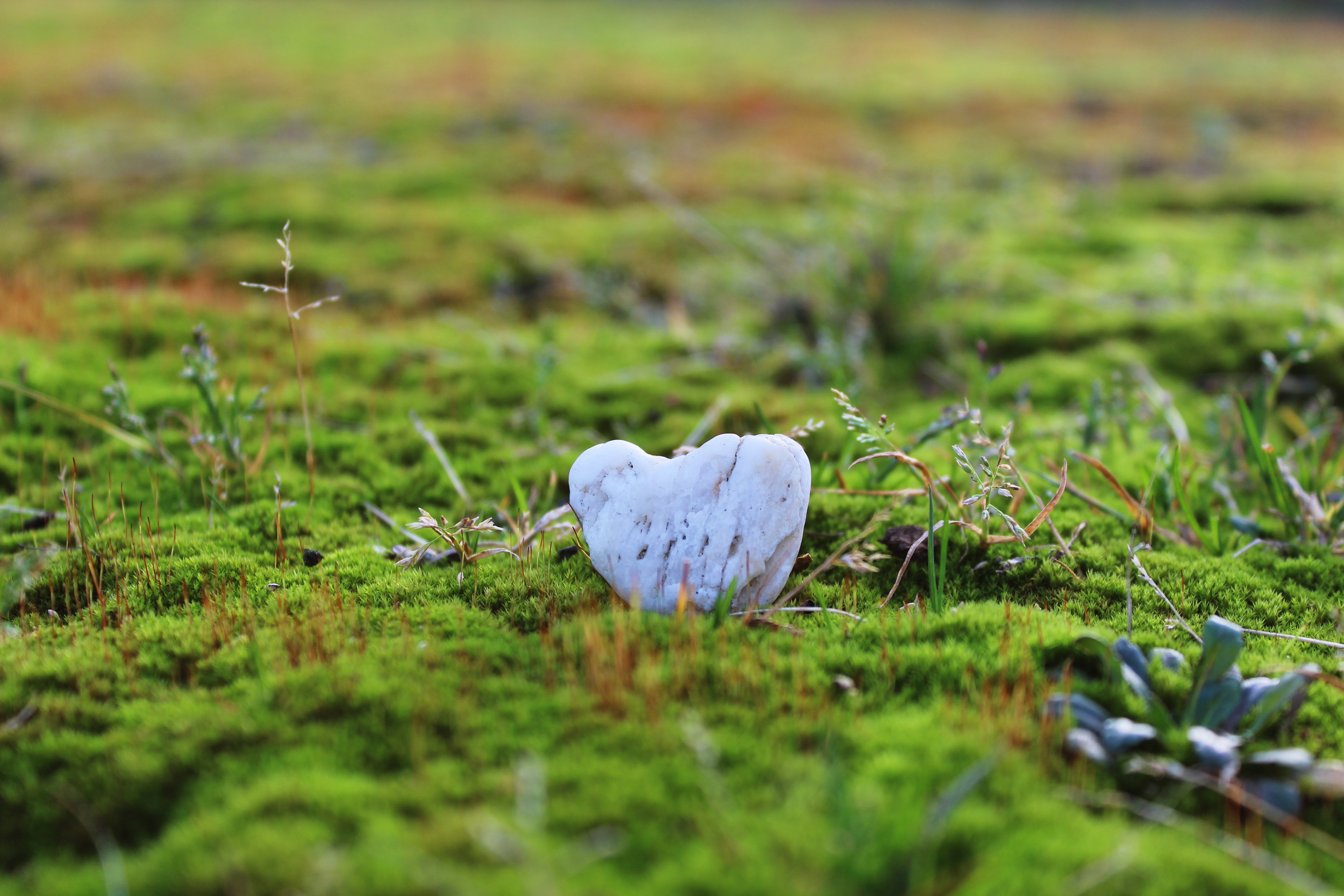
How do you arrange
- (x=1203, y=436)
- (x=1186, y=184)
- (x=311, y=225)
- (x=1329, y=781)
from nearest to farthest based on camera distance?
1. (x=1329, y=781)
2. (x=1203, y=436)
3. (x=311, y=225)
4. (x=1186, y=184)

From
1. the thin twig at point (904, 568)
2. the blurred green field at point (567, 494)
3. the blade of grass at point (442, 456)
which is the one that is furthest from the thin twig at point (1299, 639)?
the blade of grass at point (442, 456)

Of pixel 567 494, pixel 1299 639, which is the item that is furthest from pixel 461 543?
pixel 1299 639

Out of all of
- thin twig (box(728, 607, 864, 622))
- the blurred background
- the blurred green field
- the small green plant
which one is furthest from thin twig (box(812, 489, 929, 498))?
the small green plant

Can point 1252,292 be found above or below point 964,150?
below

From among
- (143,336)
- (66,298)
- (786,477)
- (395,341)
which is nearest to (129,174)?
(66,298)

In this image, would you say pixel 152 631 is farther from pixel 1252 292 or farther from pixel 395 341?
pixel 1252 292

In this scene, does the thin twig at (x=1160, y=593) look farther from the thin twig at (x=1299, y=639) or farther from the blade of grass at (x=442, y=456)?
the blade of grass at (x=442, y=456)
